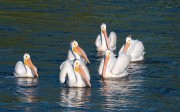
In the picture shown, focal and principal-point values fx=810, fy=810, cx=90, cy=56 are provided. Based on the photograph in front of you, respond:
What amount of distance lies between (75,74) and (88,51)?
219 inches

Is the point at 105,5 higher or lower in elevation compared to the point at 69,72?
higher

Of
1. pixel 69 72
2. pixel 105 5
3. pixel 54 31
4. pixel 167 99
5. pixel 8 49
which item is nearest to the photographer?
pixel 167 99

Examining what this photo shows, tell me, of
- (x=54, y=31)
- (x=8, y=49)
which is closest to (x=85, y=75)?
(x=8, y=49)

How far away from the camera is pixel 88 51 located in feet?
81.0

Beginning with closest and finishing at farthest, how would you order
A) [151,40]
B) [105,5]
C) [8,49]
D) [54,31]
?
1. [8,49]
2. [151,40]
3. [54,31]
4. [105,5]

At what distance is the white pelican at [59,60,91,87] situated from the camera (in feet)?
62.5

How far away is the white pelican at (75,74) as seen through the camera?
19.0 m

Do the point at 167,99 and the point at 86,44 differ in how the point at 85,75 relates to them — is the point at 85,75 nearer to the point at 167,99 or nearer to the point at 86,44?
the point at 167,99

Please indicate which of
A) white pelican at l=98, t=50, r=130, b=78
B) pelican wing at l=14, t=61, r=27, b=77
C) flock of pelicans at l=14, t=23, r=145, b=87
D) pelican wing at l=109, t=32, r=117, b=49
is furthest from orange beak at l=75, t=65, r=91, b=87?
pelican wing at l=109, t=32, r=117, b=49

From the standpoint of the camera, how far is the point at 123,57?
2059cm

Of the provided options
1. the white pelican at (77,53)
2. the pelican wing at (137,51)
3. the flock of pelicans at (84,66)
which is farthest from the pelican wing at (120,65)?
the pelican wing at (137,51)

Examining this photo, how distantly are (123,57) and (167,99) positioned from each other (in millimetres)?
2997

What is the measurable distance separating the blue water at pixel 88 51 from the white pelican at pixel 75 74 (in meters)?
0.19

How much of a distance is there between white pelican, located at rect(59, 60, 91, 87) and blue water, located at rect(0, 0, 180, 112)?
19cm
